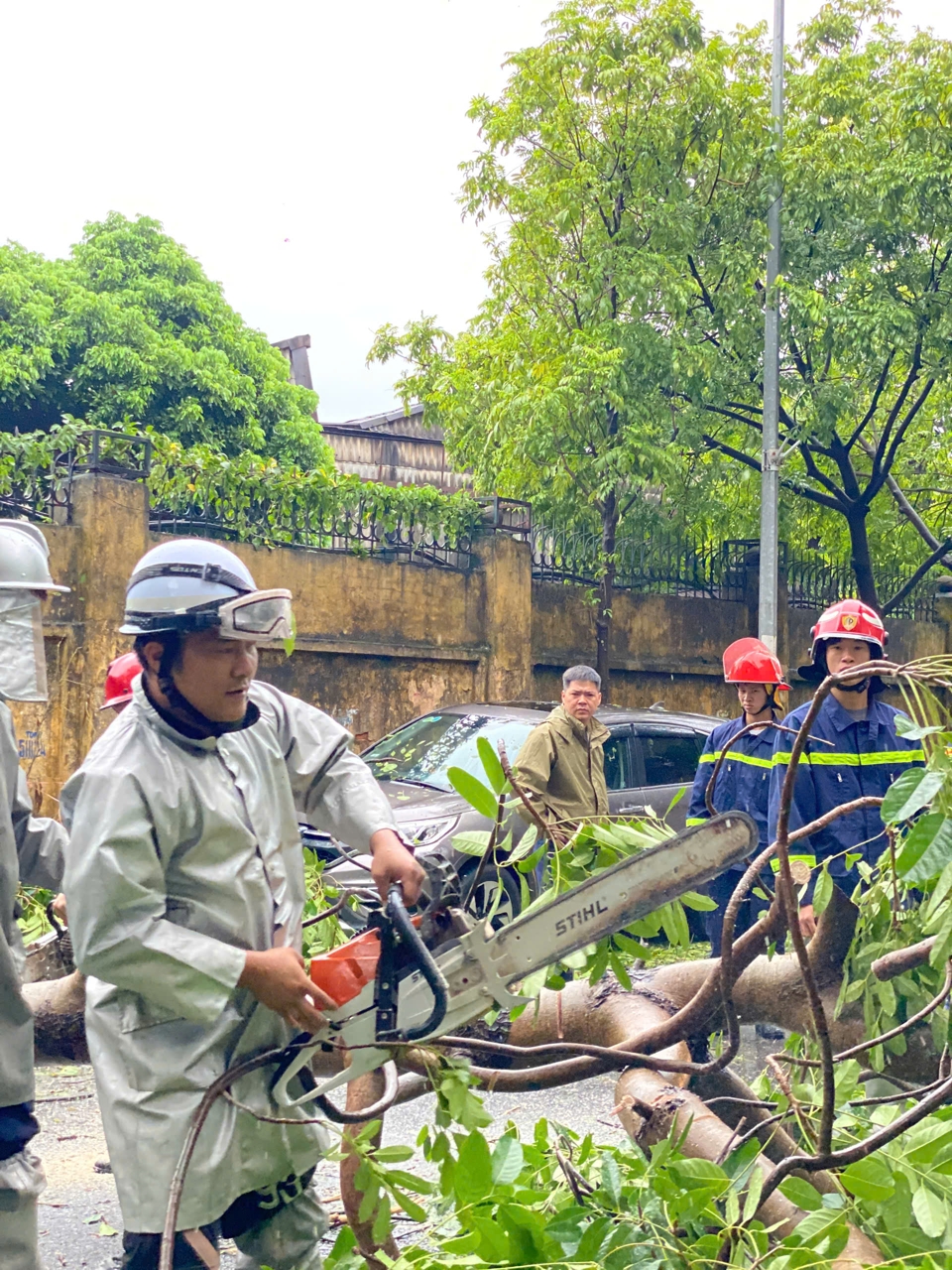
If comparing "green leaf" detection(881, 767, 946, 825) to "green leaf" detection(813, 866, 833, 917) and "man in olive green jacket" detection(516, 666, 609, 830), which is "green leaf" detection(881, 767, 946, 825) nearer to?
"green leaf" detection(813, 866, 833, 917)

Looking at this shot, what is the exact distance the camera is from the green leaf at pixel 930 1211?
78.5 inches

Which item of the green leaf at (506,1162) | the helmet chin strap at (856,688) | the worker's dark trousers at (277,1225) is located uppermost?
the helmet chin strap at (856,688)

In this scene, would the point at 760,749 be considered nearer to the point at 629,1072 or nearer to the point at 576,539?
the point at 629,1072

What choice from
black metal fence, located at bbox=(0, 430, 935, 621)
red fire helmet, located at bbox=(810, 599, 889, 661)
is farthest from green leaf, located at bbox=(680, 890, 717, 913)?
black metal fence, located at bbox=(0, 430, 935, 621)

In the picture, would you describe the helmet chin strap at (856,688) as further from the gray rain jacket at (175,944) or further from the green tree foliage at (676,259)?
the green tree foliage at (676,259)

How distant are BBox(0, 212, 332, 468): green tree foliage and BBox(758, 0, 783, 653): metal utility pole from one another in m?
9.94

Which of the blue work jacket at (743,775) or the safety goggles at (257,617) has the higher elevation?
the safety goggles at (257,617)

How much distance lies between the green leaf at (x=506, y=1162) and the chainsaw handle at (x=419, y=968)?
0.30m

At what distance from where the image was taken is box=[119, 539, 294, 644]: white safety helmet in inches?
94.1

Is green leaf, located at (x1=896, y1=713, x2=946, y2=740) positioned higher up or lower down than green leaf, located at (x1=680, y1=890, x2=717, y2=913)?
higher up

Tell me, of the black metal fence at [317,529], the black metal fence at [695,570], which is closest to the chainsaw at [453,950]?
the black metal fence at [317,529]

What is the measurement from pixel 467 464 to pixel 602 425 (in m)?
2.03

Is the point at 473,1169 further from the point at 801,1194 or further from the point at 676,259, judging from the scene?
the point at 676,259

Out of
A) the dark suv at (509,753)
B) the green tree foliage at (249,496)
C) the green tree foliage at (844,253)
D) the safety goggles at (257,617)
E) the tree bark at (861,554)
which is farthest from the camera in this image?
the tree bark at (861,554)
